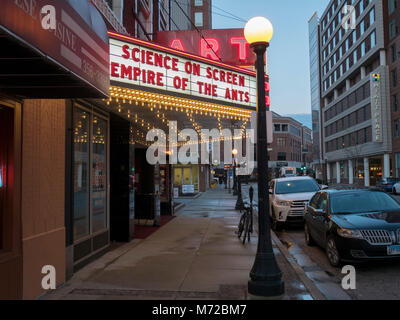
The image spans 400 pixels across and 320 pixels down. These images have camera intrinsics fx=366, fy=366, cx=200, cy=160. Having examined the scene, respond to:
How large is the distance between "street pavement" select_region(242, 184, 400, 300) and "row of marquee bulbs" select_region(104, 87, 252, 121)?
3892mm

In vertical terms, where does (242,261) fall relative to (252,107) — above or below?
below

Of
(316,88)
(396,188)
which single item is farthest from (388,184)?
(316,88)

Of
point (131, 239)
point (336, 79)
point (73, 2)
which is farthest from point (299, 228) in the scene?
point (336, 79)

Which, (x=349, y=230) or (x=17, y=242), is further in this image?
(x=349, y=230)

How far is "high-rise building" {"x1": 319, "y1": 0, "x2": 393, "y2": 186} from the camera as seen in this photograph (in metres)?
46.1

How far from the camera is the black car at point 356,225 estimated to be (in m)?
6.30

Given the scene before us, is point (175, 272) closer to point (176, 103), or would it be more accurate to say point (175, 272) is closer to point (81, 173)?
point (81, 173)

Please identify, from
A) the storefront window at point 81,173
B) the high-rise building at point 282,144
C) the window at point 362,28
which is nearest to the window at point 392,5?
the window at point 362,28

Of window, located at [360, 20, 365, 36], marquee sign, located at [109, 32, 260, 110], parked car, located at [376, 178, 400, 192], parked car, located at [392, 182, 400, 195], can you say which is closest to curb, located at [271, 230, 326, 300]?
marquee sign, located at [109, 32, 260, 110]

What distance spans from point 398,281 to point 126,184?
21.6ft

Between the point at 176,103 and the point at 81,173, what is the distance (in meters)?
2.73

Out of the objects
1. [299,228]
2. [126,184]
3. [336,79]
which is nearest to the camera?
[126,184]

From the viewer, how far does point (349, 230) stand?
6.54 meters
